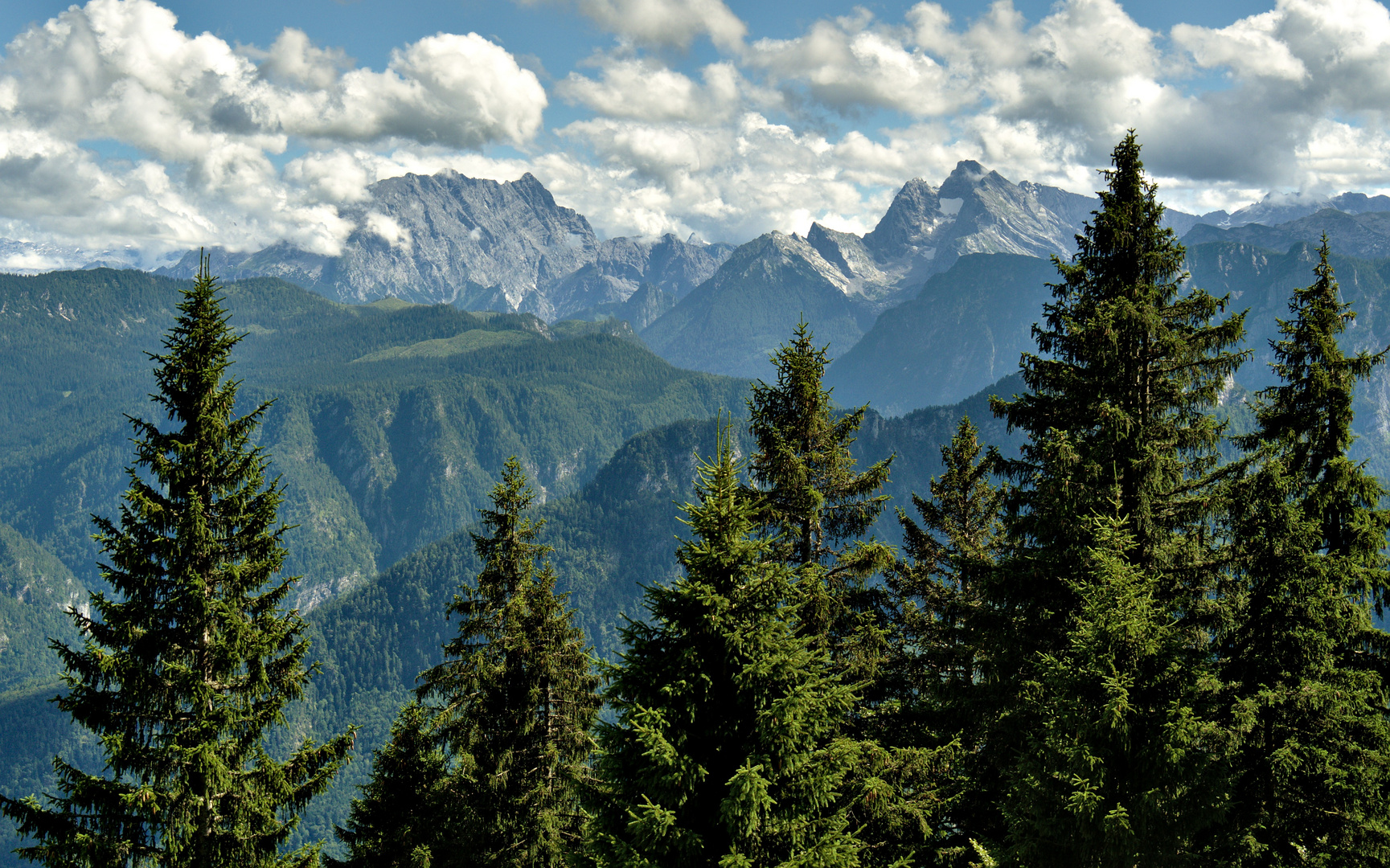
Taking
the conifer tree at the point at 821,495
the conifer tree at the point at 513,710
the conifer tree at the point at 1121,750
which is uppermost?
the conifer tree at the point at 821,495

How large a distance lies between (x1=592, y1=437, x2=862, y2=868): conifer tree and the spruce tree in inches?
313

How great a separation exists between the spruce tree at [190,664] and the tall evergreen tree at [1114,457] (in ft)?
44.5

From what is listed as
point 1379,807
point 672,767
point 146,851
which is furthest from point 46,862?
point 1379,807

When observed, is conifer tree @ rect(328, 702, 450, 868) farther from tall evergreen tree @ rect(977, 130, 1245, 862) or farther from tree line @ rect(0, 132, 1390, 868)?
tall evergreen tree @ rect(977, 130, 1245, 862)

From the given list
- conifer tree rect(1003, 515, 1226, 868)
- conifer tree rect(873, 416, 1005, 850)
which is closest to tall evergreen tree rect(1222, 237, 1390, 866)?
conifer tree rect(1003, 515, 1226, 868)

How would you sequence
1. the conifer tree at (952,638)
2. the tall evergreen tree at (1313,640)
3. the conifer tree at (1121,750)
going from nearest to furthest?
the conifer tree at (1121,750) < the tall evergreen tree at (1313,640) < the conifer tree at (952,638)

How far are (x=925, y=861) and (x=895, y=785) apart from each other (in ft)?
7.89

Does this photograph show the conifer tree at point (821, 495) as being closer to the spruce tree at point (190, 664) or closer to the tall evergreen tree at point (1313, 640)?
the tall evergreen tree at point (1313, 640)

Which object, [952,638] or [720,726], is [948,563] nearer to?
[952,638]

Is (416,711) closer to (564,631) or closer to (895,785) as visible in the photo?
(564,631)

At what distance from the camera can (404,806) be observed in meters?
27.8

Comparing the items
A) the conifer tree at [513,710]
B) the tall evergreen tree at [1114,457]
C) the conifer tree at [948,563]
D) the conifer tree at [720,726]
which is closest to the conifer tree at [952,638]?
the conifer tree at [948,563]

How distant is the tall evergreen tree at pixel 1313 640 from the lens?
50.2ft

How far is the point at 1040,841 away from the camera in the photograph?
15234 mm
